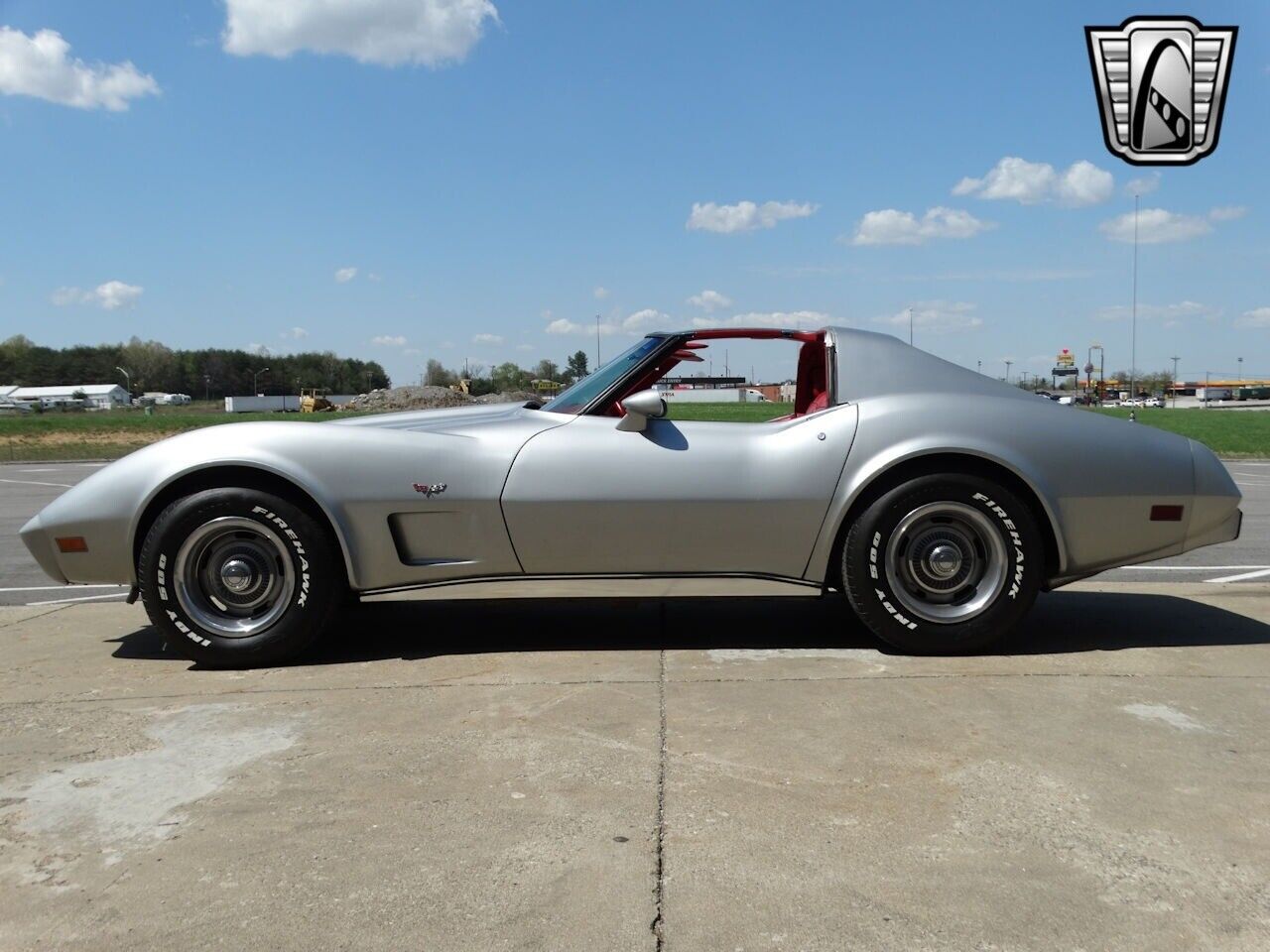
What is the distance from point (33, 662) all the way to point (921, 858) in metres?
3.65

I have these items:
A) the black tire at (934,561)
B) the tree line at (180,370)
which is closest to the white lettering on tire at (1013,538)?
the black tire at (934,561)

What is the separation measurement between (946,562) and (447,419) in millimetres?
2142

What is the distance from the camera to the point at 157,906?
2123mm

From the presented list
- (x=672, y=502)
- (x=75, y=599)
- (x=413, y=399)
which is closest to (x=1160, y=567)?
(x=672, y=502)

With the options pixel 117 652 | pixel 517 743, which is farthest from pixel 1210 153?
pixel 117 652

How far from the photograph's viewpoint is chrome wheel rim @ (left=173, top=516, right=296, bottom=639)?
398 cm

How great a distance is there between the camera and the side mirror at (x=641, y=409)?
3.98m

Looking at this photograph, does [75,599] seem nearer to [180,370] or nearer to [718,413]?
[718,413]

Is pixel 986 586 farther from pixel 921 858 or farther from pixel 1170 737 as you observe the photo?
pixel 921 858

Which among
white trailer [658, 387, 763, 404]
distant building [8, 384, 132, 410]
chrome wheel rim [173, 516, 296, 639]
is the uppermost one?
distant building [8, 384, 132, 410]

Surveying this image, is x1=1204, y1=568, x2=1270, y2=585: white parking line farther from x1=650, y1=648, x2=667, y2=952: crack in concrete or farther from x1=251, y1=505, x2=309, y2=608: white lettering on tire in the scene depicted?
x1=251, y1=505, x2=309, y2=608: white lettering on tire

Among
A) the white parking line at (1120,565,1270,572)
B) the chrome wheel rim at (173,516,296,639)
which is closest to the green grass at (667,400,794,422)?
the chrome wheel rim at (173,516,296,639)

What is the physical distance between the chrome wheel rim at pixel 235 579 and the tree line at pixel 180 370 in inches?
5402

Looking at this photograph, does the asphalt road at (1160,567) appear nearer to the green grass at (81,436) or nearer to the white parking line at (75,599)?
the white parking line at (75,599)
